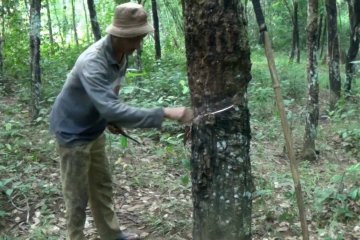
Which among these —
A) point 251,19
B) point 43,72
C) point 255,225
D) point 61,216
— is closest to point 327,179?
point 255,225

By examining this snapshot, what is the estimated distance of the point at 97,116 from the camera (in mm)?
3775

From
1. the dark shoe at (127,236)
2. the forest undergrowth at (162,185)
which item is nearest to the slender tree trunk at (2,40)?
the forest undergrowth at (162,185)

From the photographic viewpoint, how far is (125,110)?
10.2 feet

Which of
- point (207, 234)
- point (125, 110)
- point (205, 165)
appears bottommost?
point (207, 234)

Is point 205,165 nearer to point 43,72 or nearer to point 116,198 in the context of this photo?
point 116,198

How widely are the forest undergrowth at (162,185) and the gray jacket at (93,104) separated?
0.84 meters

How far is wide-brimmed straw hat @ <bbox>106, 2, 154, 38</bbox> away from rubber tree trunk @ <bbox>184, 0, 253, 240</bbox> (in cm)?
59

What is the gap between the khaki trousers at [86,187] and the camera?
382cm

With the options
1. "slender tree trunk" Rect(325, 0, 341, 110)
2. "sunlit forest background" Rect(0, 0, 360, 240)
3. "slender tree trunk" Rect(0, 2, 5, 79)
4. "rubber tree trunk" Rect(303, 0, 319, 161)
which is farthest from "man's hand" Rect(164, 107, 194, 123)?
"slender tree trunk" Rect(325, 0, 341, 110)

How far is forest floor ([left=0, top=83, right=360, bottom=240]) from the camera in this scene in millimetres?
4500

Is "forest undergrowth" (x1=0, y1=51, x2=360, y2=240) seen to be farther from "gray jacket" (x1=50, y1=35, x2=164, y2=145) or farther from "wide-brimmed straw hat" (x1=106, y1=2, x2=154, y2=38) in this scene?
"wide-brimmed straw hat" (x1=106, y1=2, x2=154, y2=38)

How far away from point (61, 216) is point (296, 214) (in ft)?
7.98

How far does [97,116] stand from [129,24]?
0.83 metres

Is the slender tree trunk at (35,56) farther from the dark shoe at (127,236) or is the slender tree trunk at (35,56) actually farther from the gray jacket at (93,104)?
the gray jacket at (93,104)
